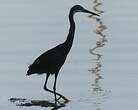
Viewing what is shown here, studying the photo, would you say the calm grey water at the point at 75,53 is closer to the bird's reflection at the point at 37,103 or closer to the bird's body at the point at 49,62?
the bird's reflection at the point at 37,103

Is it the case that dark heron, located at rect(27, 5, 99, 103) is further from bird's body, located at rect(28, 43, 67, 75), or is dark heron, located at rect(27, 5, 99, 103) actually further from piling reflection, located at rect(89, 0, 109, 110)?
piling reflection, located at rect(89, 0, 109, 110)

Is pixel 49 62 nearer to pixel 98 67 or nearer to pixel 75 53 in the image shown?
pixel 98 67

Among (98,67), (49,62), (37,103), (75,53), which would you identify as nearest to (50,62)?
(49,62)

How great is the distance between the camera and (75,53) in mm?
11508

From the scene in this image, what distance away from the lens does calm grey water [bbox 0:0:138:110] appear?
379 inches

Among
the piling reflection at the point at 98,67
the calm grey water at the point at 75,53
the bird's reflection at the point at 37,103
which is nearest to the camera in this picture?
the bird's reflection at the point at 37,103

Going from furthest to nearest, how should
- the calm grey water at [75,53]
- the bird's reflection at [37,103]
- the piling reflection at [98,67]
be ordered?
1. the calm grey water at [75,53]
2. the piling reflection at [98,67]
3. the bird's reflection at [37,103]

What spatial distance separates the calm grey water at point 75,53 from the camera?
31.6 ft

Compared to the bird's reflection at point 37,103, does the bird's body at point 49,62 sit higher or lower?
higher

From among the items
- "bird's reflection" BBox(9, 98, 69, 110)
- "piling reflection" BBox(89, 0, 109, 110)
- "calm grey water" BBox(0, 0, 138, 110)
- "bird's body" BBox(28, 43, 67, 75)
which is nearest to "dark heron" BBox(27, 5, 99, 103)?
"bird's body" BBox(28, 43, 67, 75)

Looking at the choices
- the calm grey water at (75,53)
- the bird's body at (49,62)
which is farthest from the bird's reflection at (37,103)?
the bird's body at (49,62)

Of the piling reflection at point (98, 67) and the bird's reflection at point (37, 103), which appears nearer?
the bird's reflection at point (37, 103)

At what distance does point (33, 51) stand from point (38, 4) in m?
3.70

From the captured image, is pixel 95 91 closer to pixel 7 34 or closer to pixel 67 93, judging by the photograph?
pixel 67 93
